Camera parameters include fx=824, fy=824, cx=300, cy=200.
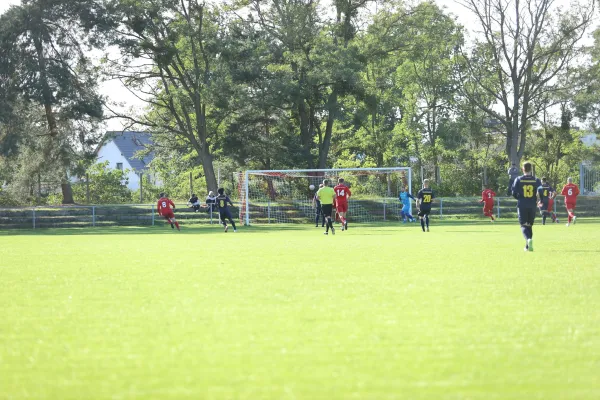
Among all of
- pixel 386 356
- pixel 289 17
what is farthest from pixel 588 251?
pixel 289 17

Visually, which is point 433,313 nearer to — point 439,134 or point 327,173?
point 327,173

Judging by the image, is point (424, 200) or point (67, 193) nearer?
point (424, 200)

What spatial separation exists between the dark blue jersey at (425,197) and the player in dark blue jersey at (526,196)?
11355mm

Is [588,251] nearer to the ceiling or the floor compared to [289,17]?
nearer to the floor

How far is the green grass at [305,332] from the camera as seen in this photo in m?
5.34

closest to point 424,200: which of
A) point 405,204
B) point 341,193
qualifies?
point 341,193

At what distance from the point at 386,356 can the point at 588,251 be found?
480 inches

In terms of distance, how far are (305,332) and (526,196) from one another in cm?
1171

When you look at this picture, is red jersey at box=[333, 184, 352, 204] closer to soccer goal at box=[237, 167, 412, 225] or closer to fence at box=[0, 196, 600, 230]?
soccer goal at box=[237, 167, 412, 225]

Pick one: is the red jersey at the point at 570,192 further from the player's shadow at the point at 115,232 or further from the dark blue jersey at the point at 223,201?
the player's shadow at the point at 115,232

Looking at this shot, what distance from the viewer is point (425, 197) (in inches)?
1164

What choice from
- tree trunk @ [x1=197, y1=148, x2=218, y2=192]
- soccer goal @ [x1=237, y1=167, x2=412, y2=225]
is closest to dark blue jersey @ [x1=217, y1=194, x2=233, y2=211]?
soccer goal @ [x1=237, y1=167, x2=412, y2=225]

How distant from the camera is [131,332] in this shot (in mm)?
7449

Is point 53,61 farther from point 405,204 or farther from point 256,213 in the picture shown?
point 405,204
